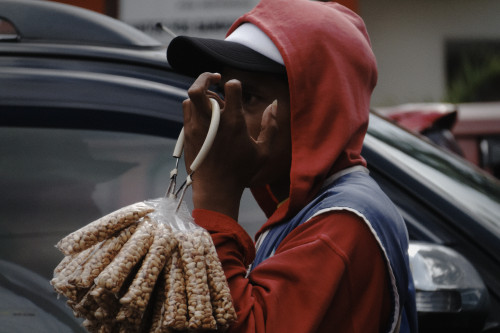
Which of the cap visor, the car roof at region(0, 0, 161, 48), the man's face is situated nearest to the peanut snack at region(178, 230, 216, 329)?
the man's face

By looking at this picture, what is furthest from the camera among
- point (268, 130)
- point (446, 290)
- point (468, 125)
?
point (468, 125)

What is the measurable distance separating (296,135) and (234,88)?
9.7 inches

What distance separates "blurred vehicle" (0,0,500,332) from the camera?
1731mm

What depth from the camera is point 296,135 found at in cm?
144

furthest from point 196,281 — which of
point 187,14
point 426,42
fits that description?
point 426,42

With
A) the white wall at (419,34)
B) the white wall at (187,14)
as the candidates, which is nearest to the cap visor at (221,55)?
the white wall at (187,14)

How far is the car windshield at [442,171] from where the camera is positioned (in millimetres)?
1878

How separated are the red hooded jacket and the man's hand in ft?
0.12

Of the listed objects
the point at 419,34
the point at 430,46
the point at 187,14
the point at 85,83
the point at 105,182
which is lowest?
the point at 430,46

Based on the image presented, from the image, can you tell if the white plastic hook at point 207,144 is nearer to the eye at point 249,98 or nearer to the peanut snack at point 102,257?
the peanut snack at point 102,257

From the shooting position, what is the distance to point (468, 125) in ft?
19.3

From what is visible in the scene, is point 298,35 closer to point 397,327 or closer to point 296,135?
point 296,135

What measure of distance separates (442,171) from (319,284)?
105 cm

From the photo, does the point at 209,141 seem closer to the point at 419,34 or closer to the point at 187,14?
the point at 187,14
